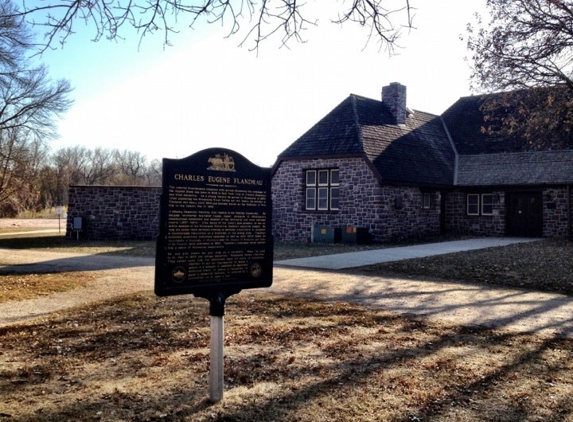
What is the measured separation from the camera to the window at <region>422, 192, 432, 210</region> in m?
25.1

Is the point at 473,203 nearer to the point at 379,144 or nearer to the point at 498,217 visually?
the point at 498,217

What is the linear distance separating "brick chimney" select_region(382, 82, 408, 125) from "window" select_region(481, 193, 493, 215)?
537 centimetres

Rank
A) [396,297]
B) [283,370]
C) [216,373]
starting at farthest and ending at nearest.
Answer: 1. [396,297]
2. [283,370]
3. [216,373]

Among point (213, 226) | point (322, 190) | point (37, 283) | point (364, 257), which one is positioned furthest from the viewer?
point (322, 190)

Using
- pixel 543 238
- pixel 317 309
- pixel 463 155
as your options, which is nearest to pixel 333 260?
pixel 317 309

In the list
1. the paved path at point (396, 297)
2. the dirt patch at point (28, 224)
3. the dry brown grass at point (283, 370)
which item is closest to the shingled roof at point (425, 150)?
the paved path at point (396, 297)

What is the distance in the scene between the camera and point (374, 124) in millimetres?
24344

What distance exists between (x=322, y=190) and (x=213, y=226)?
19.0m

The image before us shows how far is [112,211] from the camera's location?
26.4 meters

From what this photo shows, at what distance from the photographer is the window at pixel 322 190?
2352cm

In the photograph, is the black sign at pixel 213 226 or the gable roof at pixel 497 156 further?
the gable roof at pixel 497 156

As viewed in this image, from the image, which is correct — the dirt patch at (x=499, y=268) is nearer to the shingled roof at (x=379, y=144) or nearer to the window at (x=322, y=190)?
the shingled roof at (x=379, y=144)

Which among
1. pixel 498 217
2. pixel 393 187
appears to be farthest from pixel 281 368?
pixel 498 217

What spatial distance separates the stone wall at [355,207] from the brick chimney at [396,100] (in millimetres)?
4062
